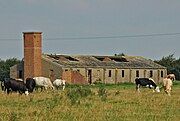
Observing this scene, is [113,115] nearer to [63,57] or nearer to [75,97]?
[75,97]

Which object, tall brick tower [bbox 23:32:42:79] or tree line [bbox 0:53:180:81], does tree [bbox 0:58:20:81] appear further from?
tall brick tower [bbox 23:32:42:79]

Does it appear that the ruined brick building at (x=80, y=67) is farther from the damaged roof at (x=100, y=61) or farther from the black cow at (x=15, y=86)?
the black cow at (x=15, y=86)

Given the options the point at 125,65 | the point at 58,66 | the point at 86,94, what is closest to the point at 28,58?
the point at 58,66

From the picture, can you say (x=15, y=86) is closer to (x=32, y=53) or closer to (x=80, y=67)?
(x=32, y=53)

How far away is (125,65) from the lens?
88.9 m

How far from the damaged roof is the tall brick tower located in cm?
342

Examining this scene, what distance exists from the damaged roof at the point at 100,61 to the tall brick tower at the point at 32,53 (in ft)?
11.2

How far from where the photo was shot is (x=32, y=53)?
7769 centimetres

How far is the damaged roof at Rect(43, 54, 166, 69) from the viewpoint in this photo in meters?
82.3

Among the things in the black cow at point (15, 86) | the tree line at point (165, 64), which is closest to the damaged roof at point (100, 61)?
the tree line at point (165, 64)

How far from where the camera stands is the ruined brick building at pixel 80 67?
256 ft

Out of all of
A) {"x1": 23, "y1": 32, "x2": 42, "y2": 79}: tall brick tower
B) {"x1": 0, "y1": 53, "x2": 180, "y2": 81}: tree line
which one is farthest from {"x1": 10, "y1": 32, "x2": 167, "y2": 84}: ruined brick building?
{"x1": 0, "y1": 53, "x2": 180, "y2": 81}: tree line

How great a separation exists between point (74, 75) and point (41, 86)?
2831 centimetres

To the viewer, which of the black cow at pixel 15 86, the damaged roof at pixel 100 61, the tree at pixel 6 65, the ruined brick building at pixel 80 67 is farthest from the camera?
the tree at pixel 6 65
